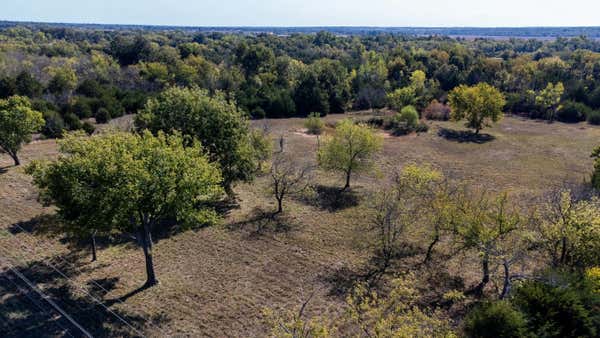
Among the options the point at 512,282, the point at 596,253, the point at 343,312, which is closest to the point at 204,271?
the point at 343,312

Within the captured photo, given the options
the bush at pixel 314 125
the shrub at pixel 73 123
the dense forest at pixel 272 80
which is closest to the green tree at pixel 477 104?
the dense forest at pixel 272 80

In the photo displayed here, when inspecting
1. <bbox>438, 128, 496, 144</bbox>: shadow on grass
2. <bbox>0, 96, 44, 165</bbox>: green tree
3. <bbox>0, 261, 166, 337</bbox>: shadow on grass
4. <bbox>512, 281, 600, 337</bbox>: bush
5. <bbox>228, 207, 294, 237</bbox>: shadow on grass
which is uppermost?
<bbox>0, 96, 44, 165</bbox>: green tree

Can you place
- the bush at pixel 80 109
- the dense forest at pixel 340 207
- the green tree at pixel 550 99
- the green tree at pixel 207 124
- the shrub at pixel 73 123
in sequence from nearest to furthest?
the dense forest at pixel 340 207, the green tree at pixel 207 124, the shrub at pixel 73 123, the bush at pixel 80 109, the green tree at pixel 550 99

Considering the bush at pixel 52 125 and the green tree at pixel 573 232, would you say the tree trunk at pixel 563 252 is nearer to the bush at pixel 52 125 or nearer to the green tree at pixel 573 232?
the green tree at pixel 573 232

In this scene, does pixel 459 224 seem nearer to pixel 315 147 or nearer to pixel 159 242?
pixel 159 242

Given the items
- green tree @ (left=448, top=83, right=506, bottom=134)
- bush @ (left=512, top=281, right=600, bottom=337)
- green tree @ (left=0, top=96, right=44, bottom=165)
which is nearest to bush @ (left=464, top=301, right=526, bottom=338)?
bush @ (left=512, top=281, right=600, bottom=337)

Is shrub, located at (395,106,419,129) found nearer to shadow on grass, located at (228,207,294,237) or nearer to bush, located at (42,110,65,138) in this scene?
shadow on grass, located at (228,207,294,237)
